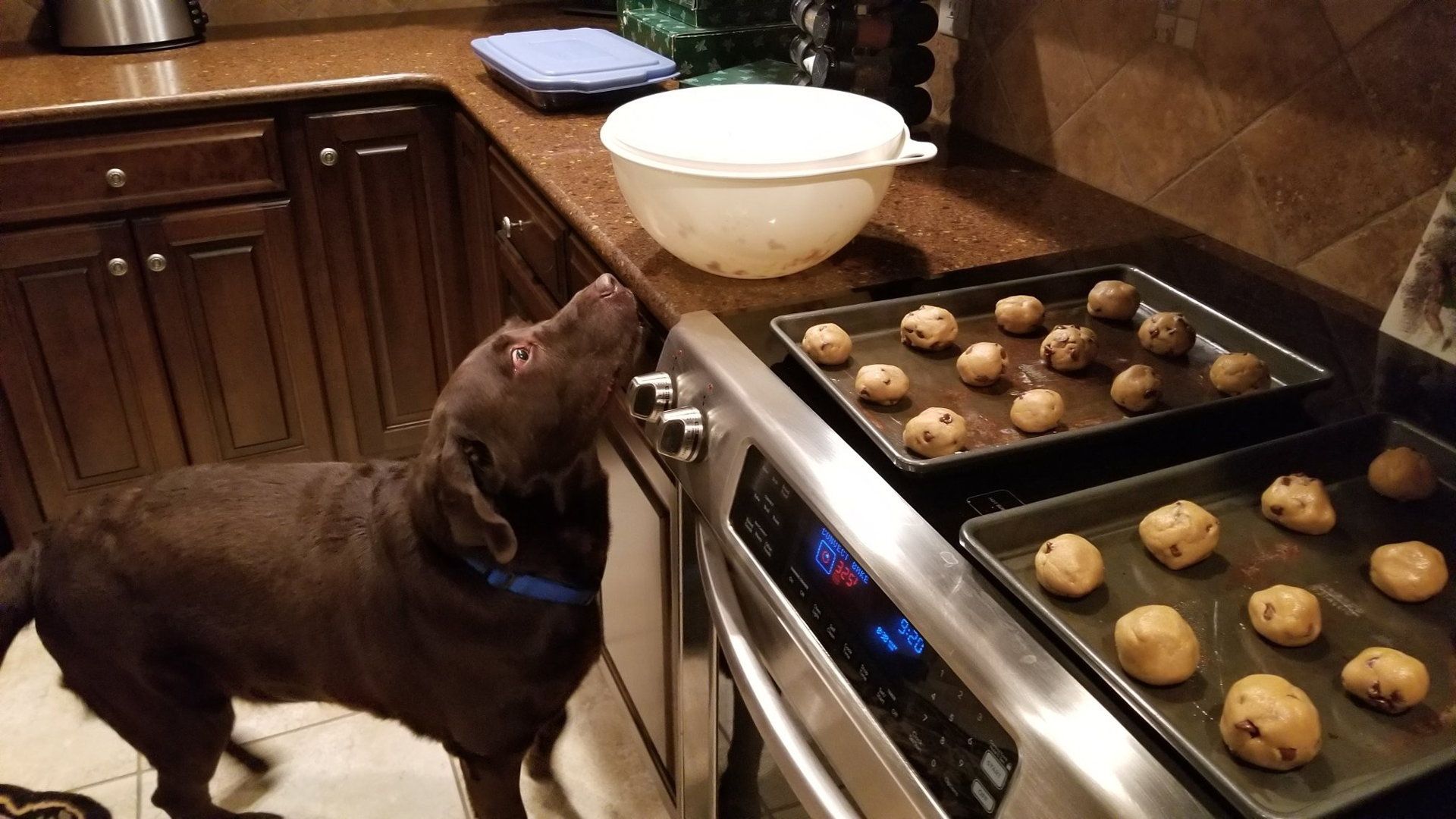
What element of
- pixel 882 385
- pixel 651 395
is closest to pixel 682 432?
pixel 651 395

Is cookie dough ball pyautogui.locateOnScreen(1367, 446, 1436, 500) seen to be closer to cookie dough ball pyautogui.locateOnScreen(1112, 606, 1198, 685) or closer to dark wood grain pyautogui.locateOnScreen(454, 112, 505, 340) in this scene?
cookie dough ball pyautogui.locateOnScreen(1112, 606, 1198, 685)

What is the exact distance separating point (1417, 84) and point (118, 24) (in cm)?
230

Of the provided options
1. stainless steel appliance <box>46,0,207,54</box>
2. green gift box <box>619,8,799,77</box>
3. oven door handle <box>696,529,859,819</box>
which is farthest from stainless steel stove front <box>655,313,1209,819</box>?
stainless steel appliance <box>46,0,207,54</box>

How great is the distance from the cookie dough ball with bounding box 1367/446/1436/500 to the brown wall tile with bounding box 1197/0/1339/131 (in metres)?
0.56

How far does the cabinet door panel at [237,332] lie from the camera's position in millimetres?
1965

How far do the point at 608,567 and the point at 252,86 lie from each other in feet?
3.87

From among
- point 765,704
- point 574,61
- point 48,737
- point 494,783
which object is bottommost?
point 48,737

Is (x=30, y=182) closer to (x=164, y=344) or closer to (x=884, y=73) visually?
(x=164, y=344)

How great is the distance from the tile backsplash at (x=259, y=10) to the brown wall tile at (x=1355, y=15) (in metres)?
2.06

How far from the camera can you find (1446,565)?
66cm

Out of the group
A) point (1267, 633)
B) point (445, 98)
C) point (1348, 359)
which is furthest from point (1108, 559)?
point (445, 98)

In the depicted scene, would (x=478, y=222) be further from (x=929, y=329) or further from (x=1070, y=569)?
(x=1070, y=569)

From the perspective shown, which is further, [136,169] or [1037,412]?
[136,169]

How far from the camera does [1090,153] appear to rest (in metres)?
1.43
